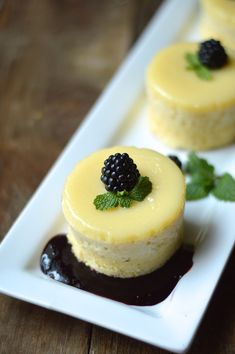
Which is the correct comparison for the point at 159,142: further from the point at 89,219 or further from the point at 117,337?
the point at 117,337

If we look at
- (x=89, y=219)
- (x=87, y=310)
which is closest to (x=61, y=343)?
(x=87, y=310)

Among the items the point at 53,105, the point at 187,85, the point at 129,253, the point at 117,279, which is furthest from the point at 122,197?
the point at 53,105

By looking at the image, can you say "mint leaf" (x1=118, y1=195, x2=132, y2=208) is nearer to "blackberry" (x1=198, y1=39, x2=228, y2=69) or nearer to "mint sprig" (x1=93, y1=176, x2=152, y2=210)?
"mint sprig" (x1=93, y1=176, x2=152, y2=210)

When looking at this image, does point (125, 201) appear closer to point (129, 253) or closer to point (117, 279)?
point (129, 253)

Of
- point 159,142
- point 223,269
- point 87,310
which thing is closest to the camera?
point 87,310

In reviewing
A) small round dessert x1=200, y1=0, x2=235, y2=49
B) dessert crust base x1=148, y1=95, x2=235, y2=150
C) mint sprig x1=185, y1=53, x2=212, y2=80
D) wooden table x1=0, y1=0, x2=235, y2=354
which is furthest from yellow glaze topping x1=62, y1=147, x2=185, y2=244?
small round dessert x1=200, y1=0, x2=235, y2=49

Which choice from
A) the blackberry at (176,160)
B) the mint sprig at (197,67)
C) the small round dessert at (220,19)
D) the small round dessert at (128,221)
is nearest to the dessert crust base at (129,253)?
the small round dessert at (128,221)
